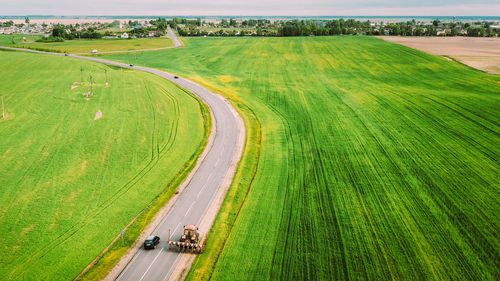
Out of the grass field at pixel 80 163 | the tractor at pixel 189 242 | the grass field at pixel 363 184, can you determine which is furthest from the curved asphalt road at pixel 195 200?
the grass field at pixel 363 184

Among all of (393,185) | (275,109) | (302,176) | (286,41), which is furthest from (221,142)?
(286,41)

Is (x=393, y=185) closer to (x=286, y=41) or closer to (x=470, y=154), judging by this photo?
(x=470, y=154)

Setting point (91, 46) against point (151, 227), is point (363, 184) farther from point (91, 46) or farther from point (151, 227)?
point (91, 46)

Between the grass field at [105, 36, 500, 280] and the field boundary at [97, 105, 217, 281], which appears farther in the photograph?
the grass field at [105, 36, 500, 280]

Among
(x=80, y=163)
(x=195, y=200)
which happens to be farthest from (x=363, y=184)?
(x=80, y=163)

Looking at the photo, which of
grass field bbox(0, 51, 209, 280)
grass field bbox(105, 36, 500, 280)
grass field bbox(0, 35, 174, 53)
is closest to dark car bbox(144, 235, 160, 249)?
grass field bbox(0, 51, 209, 280)

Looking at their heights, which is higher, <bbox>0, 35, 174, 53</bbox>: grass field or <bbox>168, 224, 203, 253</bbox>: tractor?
<bbox>0, 35, 174, 53</bbox>: grass field

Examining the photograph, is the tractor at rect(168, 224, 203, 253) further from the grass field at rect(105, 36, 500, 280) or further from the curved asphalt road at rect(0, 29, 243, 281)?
the grass field at rect(105, 36, 500, 280)
